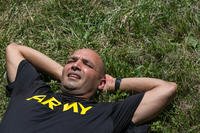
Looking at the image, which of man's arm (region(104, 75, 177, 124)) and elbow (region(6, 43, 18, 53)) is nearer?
man's arm (region(104, 75, 177, 124))

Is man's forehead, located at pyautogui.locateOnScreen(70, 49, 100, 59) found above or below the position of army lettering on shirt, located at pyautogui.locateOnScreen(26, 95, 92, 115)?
above

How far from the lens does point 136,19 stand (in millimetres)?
5961

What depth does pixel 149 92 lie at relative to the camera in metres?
5.06

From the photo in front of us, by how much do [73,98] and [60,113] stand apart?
349 millimetres

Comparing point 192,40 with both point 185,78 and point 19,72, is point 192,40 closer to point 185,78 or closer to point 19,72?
point 185,78

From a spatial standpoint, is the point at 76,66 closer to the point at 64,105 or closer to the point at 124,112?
the point at 64,105

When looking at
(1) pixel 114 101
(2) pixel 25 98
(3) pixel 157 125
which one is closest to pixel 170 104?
(3) pixel 157 125

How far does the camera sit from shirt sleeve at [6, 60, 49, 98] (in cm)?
520

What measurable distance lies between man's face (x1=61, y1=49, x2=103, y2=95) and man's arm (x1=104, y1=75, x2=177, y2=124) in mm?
245

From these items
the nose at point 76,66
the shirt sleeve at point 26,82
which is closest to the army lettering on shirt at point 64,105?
the shirt sleeve at point 26,82

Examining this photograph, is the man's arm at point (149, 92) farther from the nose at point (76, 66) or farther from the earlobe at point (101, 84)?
the nose at point (76, 66)

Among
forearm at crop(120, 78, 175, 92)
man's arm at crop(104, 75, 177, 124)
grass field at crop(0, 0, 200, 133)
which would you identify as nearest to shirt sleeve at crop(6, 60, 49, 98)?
grass field at crop(0, 0, 200, 133)

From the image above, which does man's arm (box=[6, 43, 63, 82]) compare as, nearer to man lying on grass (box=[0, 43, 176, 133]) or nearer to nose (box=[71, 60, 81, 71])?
man lying on grass (box=[0, 43, 176, 133])

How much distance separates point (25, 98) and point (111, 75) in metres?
1.20
